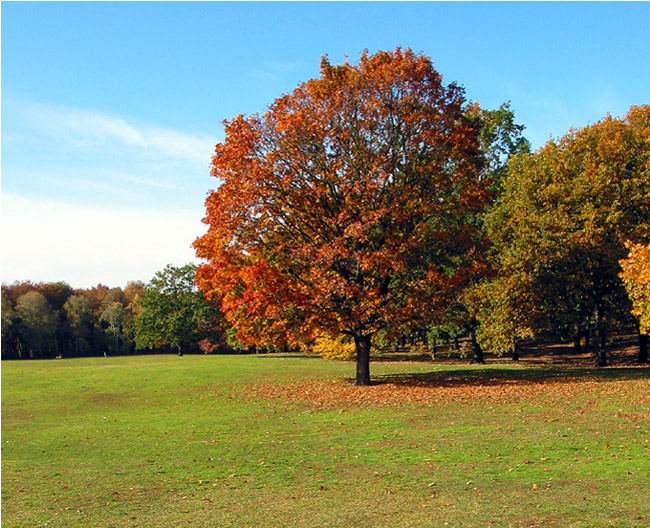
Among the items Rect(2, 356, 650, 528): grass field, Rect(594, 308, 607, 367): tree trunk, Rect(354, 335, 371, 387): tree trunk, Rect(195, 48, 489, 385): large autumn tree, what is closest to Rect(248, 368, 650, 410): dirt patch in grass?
Rect(2, 356, 650, 528): grass field

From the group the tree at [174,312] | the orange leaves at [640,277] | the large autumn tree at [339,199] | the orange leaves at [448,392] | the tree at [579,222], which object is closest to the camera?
the orange leaves at [448,392]

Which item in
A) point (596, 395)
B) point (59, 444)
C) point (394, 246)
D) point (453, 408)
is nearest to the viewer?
point (59, 444)

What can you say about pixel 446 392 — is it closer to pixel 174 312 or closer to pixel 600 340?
pixel 600 340

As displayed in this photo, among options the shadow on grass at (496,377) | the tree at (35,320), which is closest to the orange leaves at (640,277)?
the shadow on grass at (496,377)

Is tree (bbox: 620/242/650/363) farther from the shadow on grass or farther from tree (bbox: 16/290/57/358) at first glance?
tree (bbox: 16/290/57/358)

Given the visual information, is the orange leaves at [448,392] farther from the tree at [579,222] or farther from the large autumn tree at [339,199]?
the tree at [579,222]

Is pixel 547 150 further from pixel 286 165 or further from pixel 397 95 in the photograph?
pixel 286 165

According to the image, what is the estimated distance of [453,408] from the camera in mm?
22125

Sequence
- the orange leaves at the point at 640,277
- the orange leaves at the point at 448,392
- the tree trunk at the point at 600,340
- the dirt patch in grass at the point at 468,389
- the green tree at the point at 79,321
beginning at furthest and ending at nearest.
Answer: the green tree at the point at 79,321 < the tree trunk at the point at 600,340 < the orange leaves at the point at 640,277 < the dirt patch in grass at the point at 468,389 < the orange leaves at the point at 448,392

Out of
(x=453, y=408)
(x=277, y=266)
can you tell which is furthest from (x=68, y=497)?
(x=277, y=266)

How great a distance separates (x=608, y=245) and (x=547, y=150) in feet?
28.5

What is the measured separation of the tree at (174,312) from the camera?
8169cm

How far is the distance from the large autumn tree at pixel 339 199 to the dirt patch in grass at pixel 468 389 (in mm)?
2492

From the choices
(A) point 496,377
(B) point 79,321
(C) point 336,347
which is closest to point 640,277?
(A) point 496,377
